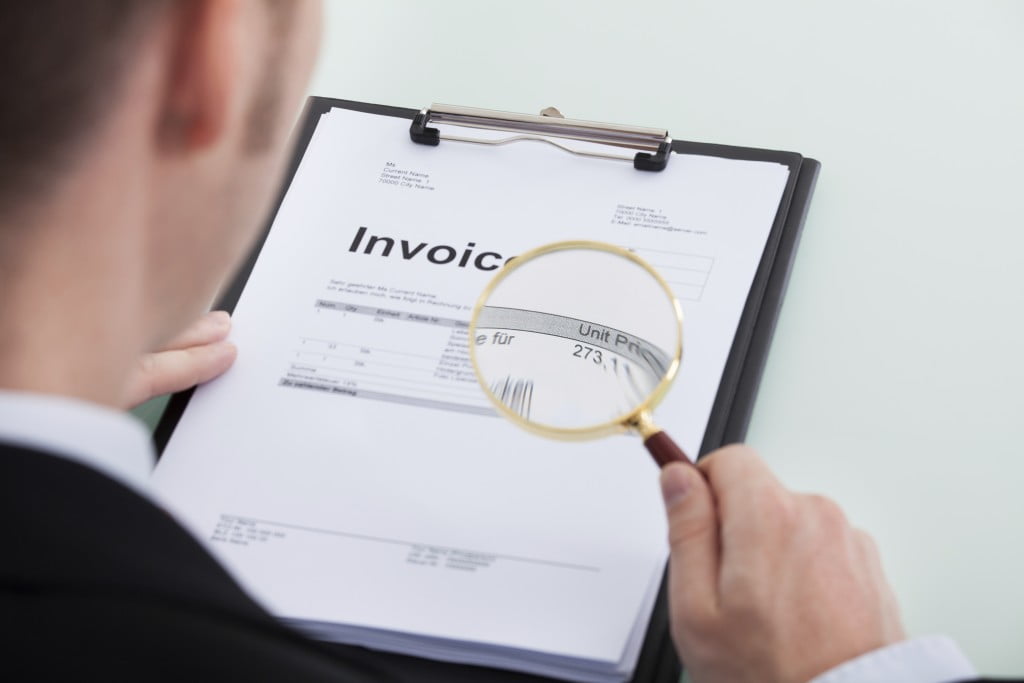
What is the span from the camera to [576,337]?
100cm

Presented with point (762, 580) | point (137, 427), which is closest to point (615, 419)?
point (762, 580)

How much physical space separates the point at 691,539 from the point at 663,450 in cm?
8

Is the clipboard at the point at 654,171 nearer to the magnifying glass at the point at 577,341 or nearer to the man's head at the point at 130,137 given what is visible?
the magnifying glass at the point at 577,341

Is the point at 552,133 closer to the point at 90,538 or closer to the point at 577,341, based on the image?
the point at 577,341

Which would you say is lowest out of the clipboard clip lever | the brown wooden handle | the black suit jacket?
the black suit jacket

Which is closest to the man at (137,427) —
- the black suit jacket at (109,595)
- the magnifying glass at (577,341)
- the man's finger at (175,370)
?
the black suit jacket at (109,595)

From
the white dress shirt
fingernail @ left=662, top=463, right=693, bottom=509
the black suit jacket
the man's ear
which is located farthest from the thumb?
the man's ear

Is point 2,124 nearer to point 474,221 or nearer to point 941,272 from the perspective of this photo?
point 474,221

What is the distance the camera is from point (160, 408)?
3.78 feet

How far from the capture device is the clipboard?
2.94 feet

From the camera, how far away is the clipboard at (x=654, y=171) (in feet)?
2.94

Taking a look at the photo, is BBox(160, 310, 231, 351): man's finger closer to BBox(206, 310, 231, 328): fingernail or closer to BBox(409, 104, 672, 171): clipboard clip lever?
BBox(206, 310, 231, 328): fingernail

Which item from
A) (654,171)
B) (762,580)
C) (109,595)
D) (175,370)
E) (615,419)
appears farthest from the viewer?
(654,171)

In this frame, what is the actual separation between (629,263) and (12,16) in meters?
0.57
